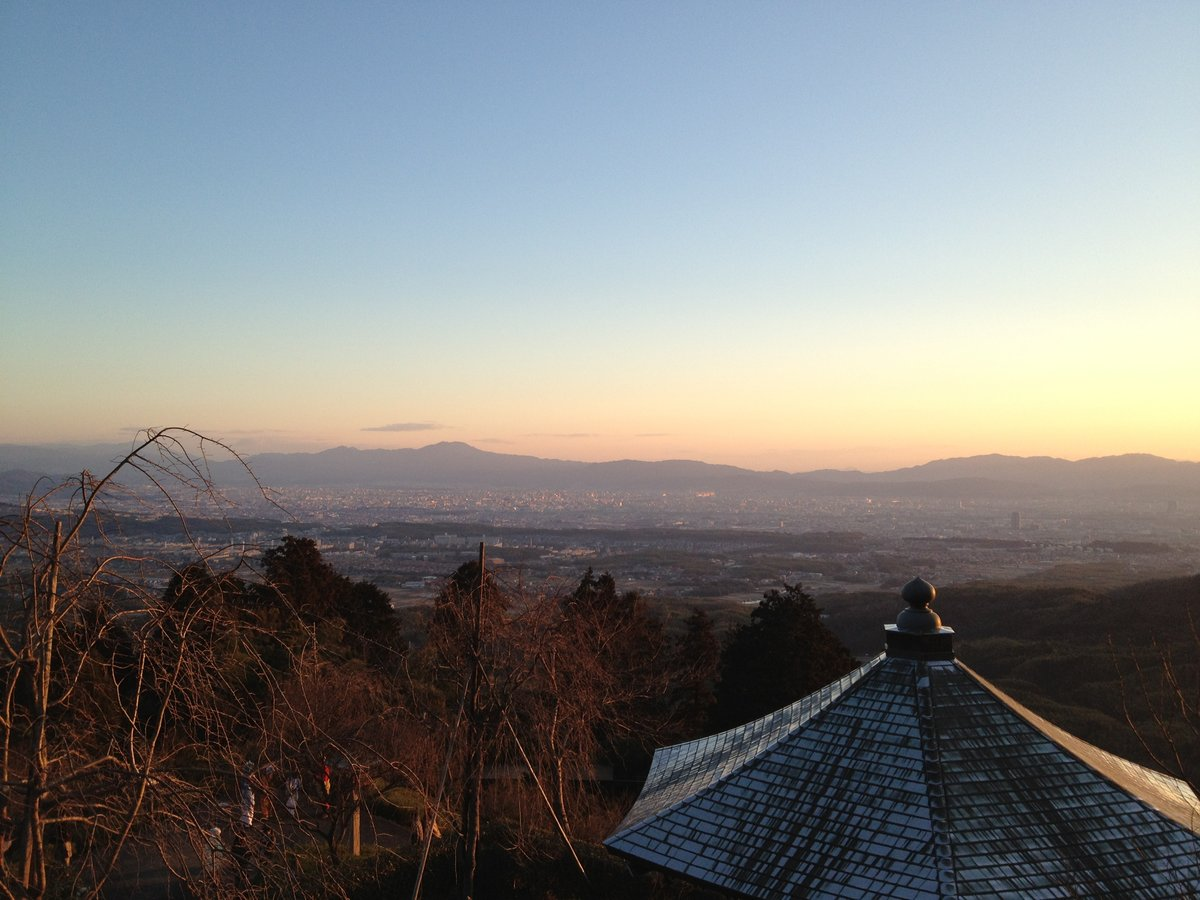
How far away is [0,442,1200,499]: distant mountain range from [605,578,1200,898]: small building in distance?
11650 centimetres

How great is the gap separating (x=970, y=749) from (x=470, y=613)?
8138 mm

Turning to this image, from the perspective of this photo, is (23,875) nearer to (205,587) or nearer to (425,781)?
(205,587)

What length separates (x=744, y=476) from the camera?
175250mm

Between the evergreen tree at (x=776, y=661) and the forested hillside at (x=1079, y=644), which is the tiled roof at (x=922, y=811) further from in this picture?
the evergreen tree at (x=776, y=661)

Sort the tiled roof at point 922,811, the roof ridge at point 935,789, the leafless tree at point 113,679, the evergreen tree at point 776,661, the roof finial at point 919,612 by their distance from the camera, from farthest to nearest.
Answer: the evergreen tree at point 776,661
the roof finial at point 919,612
the tiled roof at point 922,811
the roof ridge at point 935,789
the leafless tree at point 113,679

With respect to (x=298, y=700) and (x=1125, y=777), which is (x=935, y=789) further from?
(x=298, y=700)

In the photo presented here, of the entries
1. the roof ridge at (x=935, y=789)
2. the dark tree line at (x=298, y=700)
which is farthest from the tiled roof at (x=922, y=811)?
the dark tree line at (x=298, y=700)

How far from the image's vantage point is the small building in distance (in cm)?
439

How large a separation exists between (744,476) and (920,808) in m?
173

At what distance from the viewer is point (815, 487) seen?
170 metres

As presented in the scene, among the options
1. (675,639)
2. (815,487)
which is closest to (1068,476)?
(815,487)

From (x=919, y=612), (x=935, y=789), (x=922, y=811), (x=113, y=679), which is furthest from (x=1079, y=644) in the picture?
(x=113, y=679)

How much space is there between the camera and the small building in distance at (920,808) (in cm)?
439

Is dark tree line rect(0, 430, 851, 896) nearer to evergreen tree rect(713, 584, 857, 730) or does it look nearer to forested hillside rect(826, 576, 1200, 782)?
evergreen tree rect(713, 584, 857, 730)
